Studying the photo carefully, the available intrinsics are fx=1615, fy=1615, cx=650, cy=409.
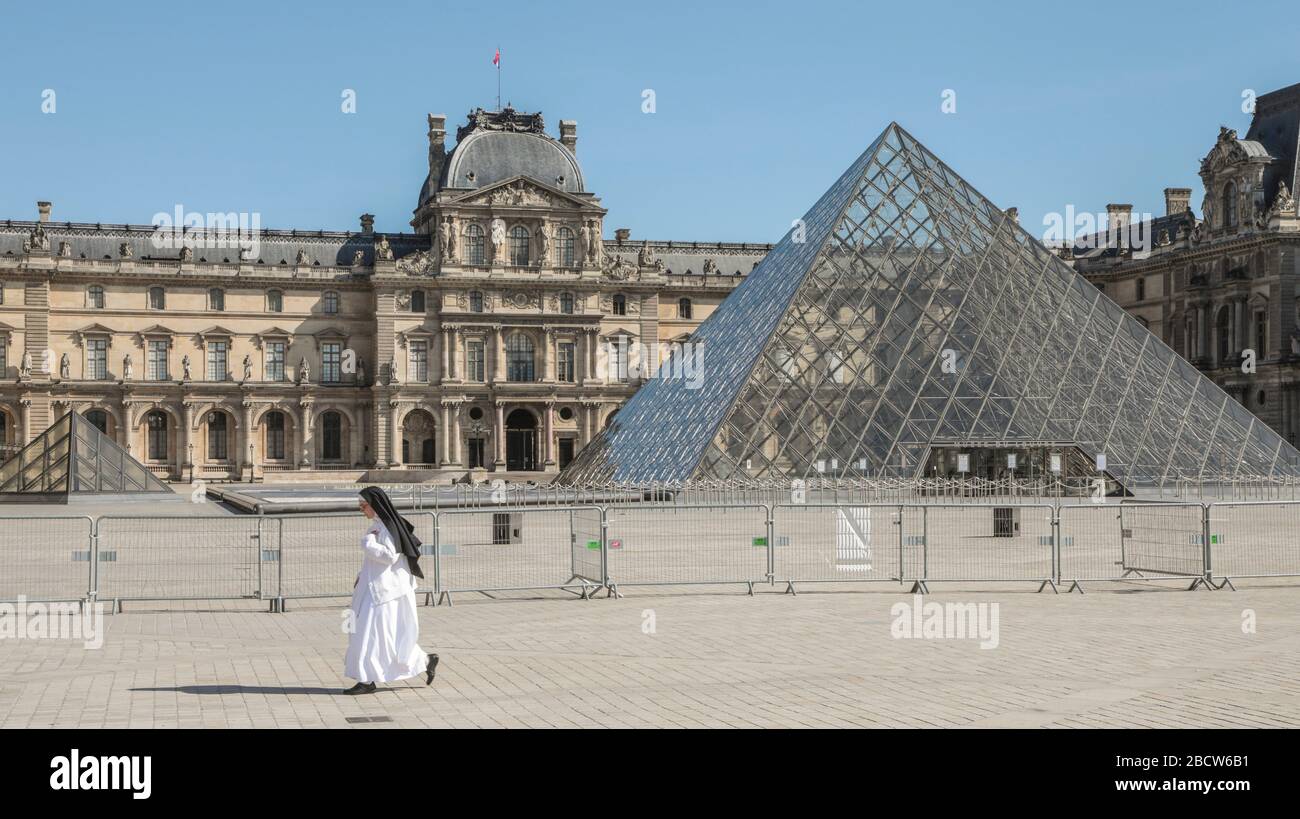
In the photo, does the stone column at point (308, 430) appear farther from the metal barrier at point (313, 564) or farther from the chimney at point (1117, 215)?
the metal barrier at point (313, 564)

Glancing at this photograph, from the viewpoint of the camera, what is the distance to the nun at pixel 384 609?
35.5ft

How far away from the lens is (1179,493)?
127ft

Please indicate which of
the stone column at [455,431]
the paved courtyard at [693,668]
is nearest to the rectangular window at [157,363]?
the stone column at [455,431]

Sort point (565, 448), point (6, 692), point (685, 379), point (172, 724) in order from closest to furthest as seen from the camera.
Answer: point (172, 724) → point (6, 692) → point (685, 379) → point (565, 448)

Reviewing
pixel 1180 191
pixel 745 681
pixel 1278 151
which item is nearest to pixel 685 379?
pixel 745 681

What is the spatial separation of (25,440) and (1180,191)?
55568mm

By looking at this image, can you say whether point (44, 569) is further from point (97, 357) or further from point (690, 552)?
point (97, 357)

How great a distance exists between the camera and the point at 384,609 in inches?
433

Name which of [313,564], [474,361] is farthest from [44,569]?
[474,361]

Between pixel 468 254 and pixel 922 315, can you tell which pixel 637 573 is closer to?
pixel 922 315

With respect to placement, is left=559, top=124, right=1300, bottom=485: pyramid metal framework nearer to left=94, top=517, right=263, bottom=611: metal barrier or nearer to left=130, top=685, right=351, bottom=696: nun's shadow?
left=94, top=517, right=263, bottom=611: metal barrier

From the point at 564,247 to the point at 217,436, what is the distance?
18098 millimetres

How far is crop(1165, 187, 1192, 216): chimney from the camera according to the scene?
261 feet

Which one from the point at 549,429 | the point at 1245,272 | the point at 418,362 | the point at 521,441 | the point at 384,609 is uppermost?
the point at 1245,272
